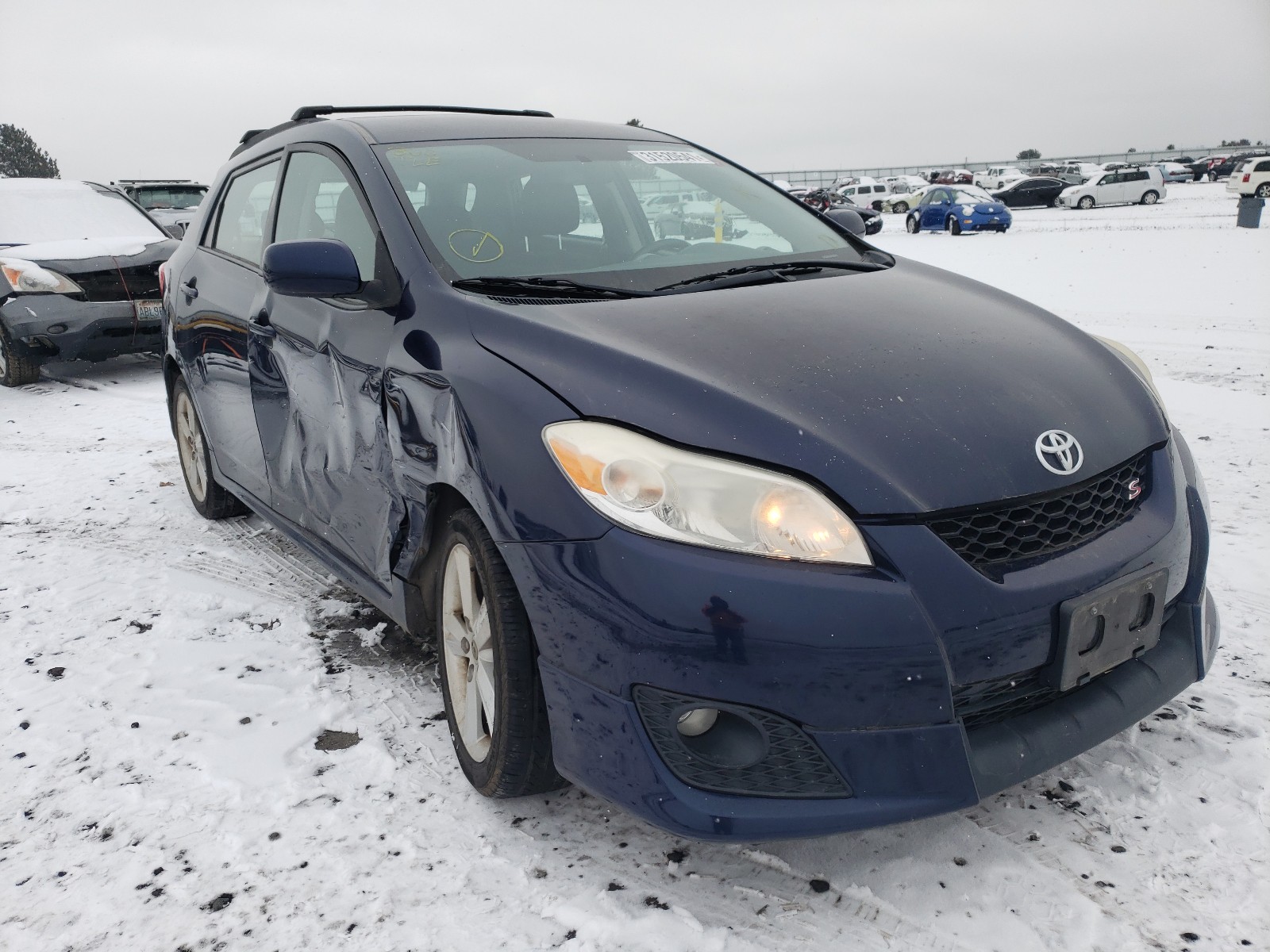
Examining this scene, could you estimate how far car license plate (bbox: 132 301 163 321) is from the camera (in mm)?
8125

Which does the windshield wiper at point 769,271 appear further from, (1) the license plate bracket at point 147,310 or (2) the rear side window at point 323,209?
(1) the license plate bracket at point 147,310

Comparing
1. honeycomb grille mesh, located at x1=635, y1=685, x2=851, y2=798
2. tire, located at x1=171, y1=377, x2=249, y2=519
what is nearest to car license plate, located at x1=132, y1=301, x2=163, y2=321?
tire, located at x1=171, y1=377, x2=249, y2=519

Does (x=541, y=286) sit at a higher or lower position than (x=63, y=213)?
lower

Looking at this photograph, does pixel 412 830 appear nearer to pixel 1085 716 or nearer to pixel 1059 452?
pixel 1085 716

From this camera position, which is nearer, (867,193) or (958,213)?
(958,213)

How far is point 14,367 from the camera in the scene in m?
8.33

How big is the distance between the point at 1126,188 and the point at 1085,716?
111 ft

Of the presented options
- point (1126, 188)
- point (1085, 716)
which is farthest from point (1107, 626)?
point (1126, 188)

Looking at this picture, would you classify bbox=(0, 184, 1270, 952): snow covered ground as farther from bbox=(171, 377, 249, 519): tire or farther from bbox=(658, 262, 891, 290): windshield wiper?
bbox=(658, 262, 891, 290): windshield wiper

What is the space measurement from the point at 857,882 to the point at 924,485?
0.86 m

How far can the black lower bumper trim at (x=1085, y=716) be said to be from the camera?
190cm

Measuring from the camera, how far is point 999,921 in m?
1.95

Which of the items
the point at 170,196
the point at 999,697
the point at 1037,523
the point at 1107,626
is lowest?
the point at 999,697

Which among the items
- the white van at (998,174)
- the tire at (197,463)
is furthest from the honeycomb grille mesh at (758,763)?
the white van at (998,174)
